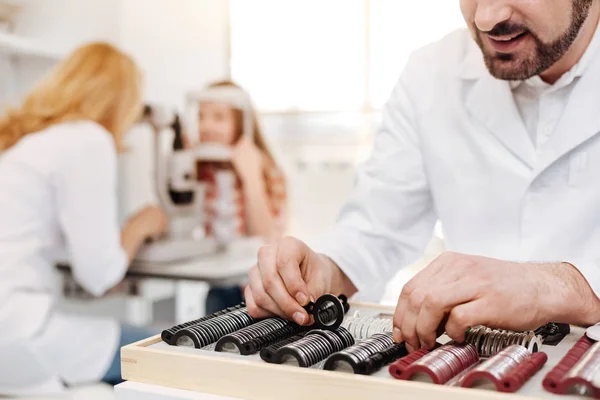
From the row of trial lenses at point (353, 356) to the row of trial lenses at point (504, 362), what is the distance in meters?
0.10

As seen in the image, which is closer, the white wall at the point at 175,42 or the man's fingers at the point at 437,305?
the man's fingers at the point at 437,305

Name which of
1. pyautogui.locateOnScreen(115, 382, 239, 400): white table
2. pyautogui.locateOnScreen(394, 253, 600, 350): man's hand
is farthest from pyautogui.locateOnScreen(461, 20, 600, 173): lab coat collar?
pyautogui.locateOnScreen(115, 382, 239, 400): white table

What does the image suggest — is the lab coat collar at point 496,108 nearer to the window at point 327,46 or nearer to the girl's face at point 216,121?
the girl's face at point 216,121

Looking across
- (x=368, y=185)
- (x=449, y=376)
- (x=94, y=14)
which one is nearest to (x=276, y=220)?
(x=94, y=14)

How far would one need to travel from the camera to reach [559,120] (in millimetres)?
1187

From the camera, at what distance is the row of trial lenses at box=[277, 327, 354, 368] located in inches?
26.5

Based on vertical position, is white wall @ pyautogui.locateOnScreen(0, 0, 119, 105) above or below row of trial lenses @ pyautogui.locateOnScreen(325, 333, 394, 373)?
above

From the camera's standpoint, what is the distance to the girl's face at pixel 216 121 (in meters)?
3.13

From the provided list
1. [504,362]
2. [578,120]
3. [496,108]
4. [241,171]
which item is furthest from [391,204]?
[241,171]

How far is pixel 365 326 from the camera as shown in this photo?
81 centimetres

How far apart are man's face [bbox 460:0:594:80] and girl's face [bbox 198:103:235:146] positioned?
209 cm

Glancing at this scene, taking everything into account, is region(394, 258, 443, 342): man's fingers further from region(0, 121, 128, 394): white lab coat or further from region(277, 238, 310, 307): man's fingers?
region(0, 121, 128, 394): white lab coat

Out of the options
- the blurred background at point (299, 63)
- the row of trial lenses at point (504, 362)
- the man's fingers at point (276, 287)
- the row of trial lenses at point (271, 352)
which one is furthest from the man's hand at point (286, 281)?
the blurred background at point (299, 63)

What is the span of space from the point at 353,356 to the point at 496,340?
174mm
